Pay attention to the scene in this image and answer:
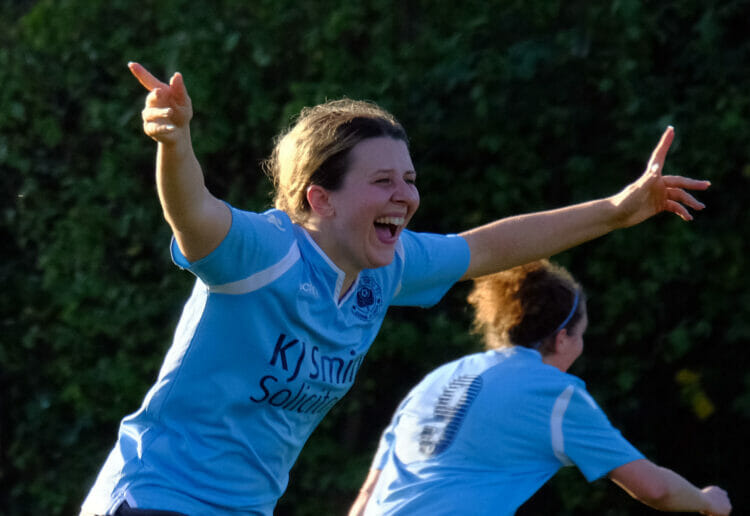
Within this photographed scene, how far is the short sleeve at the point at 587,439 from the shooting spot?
3250 millimetres

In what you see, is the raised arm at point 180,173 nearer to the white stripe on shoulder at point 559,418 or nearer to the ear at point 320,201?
the ear at point 320,201

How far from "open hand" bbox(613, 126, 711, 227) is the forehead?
769 millimetres

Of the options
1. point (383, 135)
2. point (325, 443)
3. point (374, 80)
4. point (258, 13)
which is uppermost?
point (258, 13)

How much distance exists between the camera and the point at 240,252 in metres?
2.31

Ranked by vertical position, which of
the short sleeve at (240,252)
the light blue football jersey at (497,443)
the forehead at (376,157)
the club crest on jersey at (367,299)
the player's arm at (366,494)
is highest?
the forehead at (376,157)

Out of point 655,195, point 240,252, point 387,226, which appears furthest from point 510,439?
point 240,252

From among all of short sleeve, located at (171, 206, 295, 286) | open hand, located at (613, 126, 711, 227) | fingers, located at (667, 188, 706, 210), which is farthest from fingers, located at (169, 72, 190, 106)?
fingers, located at (667, 188, 706, 210)

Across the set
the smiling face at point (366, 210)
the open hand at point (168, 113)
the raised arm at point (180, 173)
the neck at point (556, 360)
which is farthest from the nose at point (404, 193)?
the neck at point (556, 360)

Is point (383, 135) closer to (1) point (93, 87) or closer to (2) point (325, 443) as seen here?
(2) point (325, 443)

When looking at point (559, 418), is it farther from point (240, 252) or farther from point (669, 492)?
point (240, 252)

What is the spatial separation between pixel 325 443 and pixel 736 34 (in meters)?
2.64

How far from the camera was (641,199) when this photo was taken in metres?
3.17

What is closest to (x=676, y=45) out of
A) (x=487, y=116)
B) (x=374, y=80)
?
(x=487, y=116)

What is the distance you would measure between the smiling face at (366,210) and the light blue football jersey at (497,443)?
868 millimetres
